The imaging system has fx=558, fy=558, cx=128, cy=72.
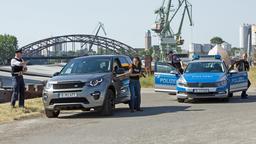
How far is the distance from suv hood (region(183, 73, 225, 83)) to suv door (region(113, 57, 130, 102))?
3.11 meters

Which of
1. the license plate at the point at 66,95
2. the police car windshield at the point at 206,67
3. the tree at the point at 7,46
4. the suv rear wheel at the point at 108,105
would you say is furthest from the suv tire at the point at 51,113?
the tree at the point at 7,46

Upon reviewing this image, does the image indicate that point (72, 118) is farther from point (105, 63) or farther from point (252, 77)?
point (252, 77)

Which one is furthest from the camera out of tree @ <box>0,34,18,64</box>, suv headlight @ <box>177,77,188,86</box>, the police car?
tree @ <box>0,34,18,64</box>

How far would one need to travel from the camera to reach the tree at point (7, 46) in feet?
560

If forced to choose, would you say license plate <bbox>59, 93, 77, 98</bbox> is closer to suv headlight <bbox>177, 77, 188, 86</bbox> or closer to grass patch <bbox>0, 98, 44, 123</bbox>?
grass patch <bbox>0, 98, 44, 123</bbox>

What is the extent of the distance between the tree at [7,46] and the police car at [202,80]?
152 m

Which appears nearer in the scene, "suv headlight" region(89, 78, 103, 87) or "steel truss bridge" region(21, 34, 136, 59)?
"suv headlight" region(89, 78, 103, 87)

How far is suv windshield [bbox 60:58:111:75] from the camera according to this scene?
1599 cm

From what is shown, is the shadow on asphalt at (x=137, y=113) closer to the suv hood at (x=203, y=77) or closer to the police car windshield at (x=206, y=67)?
the suv hood at (x=203, y=77)

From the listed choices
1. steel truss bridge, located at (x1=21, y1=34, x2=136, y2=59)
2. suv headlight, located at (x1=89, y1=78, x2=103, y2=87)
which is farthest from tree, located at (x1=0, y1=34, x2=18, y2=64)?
suv headlight, located at (x1=89, y1=78, x2=103, y2=87)

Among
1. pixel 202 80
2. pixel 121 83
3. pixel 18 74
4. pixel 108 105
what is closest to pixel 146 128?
pixel 108 105

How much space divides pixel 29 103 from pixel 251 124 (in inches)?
355

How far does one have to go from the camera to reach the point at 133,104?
16609 mm

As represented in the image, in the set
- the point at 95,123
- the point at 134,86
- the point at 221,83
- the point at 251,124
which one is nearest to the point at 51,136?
the point at 95,123
